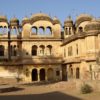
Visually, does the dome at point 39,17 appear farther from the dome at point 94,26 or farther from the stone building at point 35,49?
the dome at point 94,26

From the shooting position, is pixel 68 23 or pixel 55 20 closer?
pixel 55 20

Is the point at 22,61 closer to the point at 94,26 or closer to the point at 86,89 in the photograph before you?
the point at 94,26

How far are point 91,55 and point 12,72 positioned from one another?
1229 centimetres

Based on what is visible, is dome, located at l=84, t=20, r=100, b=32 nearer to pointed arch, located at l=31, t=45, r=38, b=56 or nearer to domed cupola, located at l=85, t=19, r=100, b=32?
domed cupola, located at l=85, t=19, r=100, b=32

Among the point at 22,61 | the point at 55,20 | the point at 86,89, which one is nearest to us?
the point at 86,89

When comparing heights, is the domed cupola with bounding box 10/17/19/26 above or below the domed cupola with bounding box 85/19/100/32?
above

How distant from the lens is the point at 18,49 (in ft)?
128

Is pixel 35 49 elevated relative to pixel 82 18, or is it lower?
lower

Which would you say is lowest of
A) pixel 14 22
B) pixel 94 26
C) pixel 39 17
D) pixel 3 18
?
pixel 94 26

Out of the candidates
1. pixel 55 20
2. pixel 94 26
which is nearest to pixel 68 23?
Result: pixel 55 20

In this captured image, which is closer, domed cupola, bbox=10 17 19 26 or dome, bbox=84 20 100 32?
dome, bbox=84 20 100 32

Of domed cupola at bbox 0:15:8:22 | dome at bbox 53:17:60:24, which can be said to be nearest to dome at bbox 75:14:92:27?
dome at bbox 53:17:60:24

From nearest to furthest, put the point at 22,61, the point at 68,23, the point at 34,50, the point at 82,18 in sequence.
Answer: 1. the point at 22,61
2. the point at 34,50
3. the point at 82,18
4. the point at 68,23

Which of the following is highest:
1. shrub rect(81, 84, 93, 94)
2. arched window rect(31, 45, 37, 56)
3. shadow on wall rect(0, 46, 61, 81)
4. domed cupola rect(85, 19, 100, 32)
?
domed cupola rect(85, 19, 100, 32)
